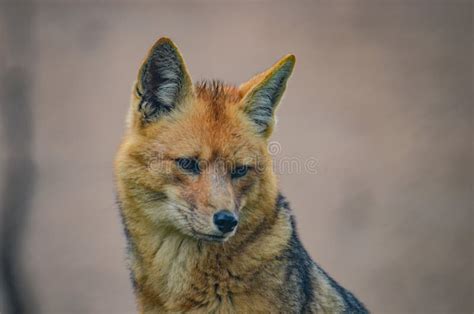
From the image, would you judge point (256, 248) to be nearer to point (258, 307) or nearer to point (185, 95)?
point (258, 307)

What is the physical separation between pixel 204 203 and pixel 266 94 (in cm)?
81

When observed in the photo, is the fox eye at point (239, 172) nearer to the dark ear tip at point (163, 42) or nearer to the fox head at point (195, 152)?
the fox head at point (195, 152)

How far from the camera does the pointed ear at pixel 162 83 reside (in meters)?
4.36

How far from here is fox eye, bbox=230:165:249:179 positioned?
14.2 ft

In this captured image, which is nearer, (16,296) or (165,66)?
(165,66)

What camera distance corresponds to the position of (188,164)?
4.28 meters

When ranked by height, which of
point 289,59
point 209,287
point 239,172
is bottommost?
point 209,287

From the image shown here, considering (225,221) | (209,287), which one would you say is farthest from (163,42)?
(209,287)

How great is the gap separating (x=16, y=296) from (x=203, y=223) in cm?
325

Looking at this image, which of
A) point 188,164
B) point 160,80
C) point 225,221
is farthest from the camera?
point 160,80

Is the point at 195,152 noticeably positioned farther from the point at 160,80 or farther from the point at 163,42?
the point at 163,42

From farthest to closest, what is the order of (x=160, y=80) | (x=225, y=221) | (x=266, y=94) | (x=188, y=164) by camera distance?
(x=266, y=94), (x=160, y=80), (x=188, y=164), (x=225, y=221)

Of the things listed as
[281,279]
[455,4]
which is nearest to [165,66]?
[281,279]

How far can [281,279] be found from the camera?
4.36 metres
